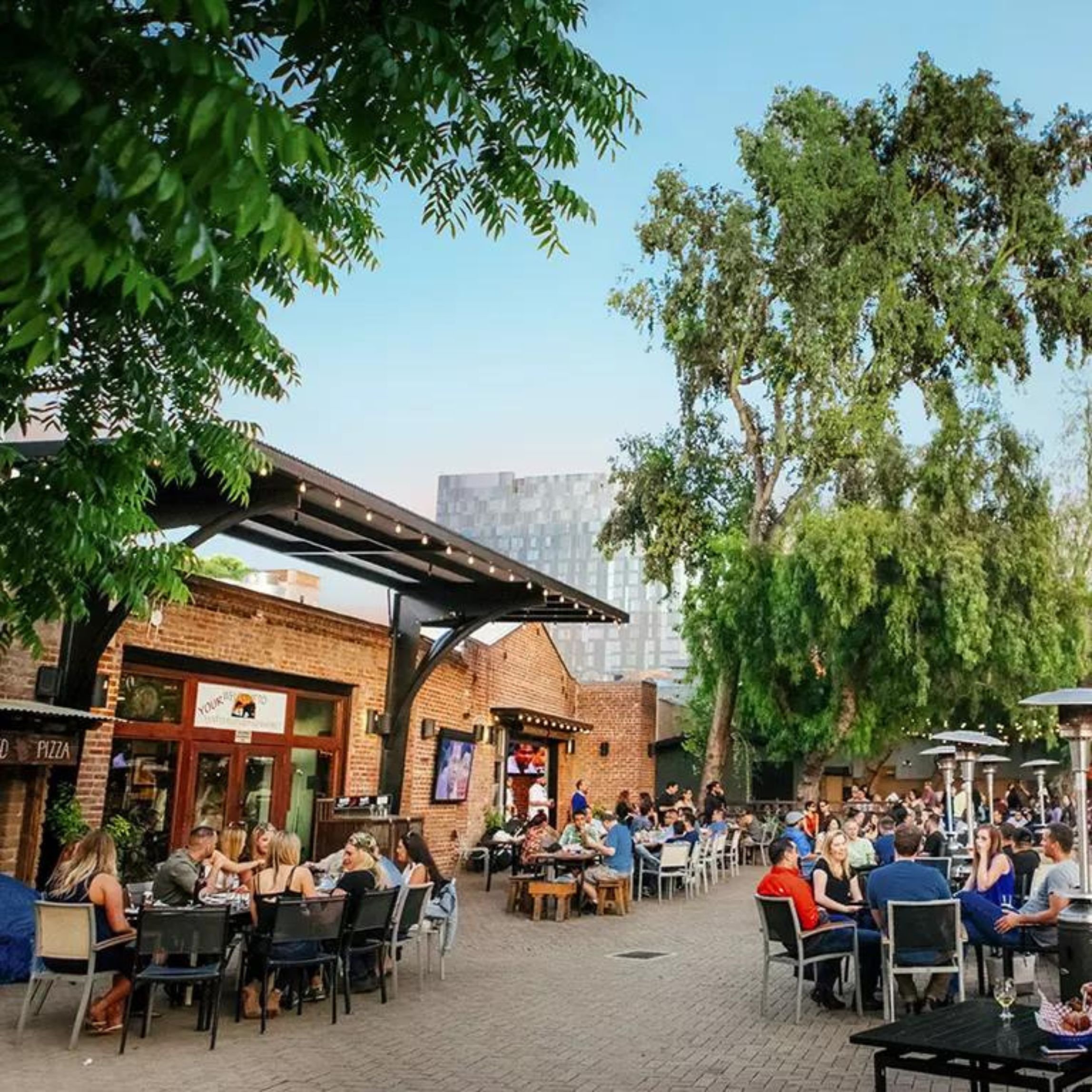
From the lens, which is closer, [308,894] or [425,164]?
[425,164]

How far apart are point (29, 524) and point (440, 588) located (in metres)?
12.2

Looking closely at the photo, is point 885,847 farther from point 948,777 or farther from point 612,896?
point 948,777

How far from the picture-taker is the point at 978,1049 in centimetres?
474

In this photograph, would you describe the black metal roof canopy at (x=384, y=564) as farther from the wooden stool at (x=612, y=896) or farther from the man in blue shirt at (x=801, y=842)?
the man in blue shirt at (x=801, y=842)

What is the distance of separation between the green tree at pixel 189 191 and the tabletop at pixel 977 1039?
11.8 ft

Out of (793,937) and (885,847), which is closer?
(793,937)

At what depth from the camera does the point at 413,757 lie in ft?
57.1

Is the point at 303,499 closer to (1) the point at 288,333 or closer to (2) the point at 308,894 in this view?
(2) the point at 308,894

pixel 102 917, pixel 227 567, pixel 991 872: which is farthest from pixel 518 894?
pixel 227 567

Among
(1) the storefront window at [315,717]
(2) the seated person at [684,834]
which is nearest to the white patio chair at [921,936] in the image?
(1) the storefront window at [315,717]

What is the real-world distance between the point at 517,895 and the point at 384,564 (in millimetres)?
4560

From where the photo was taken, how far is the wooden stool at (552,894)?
45.0 feet

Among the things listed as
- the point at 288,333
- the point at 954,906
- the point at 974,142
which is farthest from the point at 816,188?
the point at 288,333

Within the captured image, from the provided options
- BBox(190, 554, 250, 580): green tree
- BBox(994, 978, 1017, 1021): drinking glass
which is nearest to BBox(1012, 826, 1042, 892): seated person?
BBox(994, 978, 1017, 1021): drinking glass
